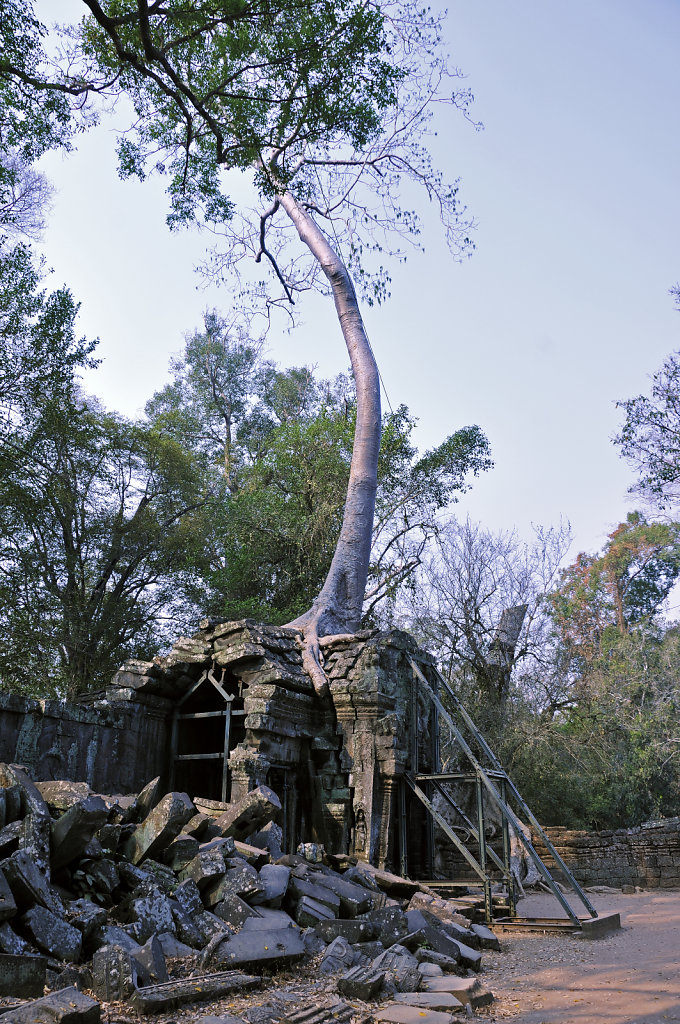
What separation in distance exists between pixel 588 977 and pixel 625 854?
379 inches

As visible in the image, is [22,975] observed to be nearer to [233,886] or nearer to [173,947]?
[173,947]

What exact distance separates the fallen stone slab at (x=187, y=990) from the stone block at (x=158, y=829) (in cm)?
143

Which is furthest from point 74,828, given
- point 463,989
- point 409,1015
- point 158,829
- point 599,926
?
point 599,926

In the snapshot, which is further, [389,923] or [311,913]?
[389,923]

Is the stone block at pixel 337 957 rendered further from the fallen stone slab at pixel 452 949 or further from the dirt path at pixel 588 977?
the dirt path at pixel 588 977

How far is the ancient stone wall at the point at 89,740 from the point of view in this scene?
308 inches

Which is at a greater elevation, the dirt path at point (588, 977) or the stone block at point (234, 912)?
the stone block at point (234, 912)

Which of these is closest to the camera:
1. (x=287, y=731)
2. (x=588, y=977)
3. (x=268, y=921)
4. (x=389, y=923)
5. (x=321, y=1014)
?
(x=321, y=1014)

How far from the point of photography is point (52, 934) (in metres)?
4.41

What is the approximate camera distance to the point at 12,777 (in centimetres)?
530

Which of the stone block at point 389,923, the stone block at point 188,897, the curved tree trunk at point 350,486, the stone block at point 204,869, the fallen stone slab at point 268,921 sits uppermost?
the curved tree trunk at point 350,486

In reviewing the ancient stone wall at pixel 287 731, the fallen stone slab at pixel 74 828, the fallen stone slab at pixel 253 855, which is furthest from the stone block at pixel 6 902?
the ancient stone wall at pixel 287 731

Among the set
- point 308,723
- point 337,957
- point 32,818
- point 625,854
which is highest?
point 308,723

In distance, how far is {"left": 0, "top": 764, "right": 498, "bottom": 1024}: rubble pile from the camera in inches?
162
